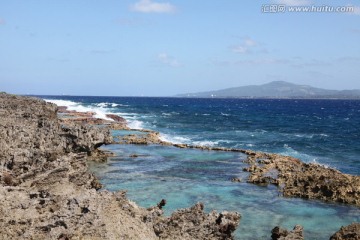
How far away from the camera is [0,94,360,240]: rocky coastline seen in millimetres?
12289

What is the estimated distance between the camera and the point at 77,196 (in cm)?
1346

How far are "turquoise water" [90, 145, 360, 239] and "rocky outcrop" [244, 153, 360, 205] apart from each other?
1.20m

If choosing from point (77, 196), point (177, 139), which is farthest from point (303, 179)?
point (177, 139)

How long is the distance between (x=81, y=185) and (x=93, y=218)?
7822mm

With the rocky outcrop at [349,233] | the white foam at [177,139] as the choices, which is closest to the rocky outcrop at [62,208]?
the rocky outcrop at [349,233]

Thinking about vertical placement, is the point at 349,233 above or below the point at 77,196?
below

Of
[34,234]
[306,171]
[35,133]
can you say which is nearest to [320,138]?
[306,171]

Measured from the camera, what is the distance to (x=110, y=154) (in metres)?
46.9

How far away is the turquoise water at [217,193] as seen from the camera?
25.2 metres

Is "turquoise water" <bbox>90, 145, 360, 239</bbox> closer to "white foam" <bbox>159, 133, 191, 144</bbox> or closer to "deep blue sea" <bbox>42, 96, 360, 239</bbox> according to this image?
"deep blue sea" <bbox>42, 96, 360, 239</bbox>

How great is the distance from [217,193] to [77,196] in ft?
64.0

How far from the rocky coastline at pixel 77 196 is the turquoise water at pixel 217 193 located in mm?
1934

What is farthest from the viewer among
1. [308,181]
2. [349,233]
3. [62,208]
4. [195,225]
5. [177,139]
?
[177,139]

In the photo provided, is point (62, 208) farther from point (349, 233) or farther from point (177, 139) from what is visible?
point (177, 139)
